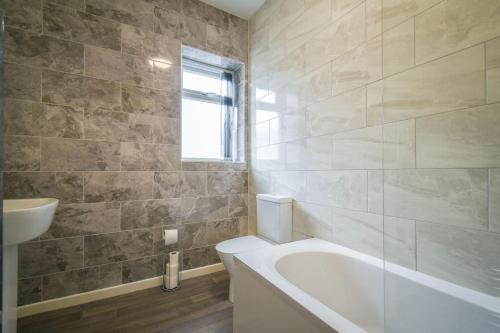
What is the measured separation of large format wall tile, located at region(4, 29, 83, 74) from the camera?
158cm

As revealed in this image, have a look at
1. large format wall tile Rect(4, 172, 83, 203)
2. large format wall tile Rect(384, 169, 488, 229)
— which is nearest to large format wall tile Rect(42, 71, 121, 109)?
large format wall tile Rect(4, 172, 83, 203)

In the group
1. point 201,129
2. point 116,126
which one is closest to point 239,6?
point 201,129

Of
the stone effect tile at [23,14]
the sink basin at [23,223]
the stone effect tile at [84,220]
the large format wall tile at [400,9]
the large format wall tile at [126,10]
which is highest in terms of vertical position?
the large format wall tile at [126,10]

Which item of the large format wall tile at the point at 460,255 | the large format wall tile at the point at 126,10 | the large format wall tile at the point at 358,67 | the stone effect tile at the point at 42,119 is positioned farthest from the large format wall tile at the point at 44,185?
the large format wall tile at the point at 460,255

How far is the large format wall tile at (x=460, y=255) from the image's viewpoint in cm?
91

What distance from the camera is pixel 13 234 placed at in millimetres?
1030

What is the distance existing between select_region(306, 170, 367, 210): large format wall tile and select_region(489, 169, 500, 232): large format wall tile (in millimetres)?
539

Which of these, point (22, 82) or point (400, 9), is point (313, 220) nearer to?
point (400, 9)

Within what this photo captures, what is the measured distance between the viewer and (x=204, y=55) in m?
2.39

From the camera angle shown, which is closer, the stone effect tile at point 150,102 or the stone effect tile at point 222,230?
the stone effect tile at point 150,102

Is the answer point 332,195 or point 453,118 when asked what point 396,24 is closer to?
point 453,118

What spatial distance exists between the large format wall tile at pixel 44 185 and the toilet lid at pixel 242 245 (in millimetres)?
1182

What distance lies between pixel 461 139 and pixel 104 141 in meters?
2.30

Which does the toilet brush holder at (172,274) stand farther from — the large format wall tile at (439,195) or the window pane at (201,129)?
the large format wall tile at (439,195)
